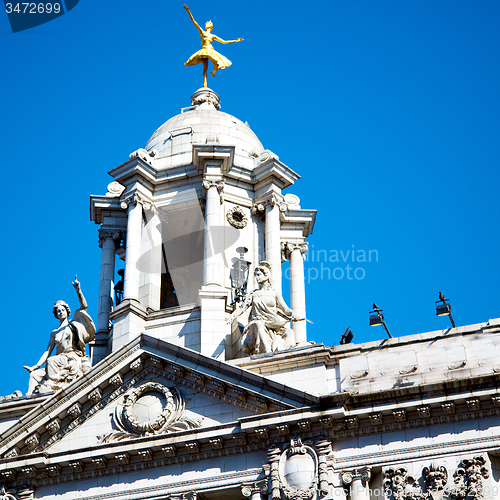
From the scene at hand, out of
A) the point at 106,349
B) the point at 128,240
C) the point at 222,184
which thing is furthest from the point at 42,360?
the point at 222,184

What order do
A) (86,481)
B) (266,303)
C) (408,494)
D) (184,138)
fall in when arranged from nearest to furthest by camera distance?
(408,494), (86,481), (266,303), (184,138)

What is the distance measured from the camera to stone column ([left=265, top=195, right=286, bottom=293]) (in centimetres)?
4638

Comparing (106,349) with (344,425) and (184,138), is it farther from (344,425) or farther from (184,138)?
(344,425)

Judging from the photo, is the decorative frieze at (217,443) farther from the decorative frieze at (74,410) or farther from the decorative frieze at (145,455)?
the decorative frieze at (74,410)

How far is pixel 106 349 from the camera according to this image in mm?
46094

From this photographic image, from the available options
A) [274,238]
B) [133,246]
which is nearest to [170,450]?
[133,246]

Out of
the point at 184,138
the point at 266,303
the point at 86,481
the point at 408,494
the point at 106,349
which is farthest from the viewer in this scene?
the point at 184,138

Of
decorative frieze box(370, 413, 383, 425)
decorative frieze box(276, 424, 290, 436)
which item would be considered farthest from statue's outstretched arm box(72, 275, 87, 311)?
decorative frieze box(370, 413, 383, 425)

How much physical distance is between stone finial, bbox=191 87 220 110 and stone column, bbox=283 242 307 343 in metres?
8.61

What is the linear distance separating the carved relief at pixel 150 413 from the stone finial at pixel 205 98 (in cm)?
2047

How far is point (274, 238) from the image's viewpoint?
155ft

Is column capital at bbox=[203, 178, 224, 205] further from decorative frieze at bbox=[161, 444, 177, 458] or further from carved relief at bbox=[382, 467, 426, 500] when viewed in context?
carved relief at bbox=[382, 467, 426, 500]

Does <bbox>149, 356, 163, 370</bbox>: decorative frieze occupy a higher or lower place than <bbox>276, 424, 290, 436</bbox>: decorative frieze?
higher

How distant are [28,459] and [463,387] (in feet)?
44.8
